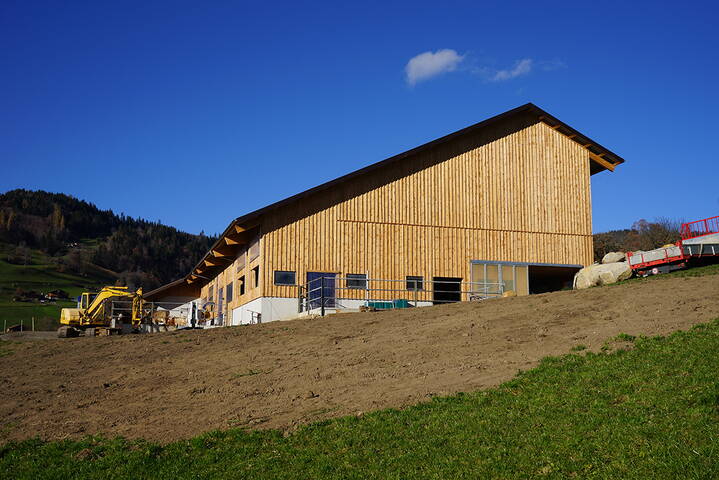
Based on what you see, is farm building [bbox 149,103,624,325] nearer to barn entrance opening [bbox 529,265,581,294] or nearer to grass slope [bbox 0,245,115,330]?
barn entrance opening [bbox 529,265,581,294]

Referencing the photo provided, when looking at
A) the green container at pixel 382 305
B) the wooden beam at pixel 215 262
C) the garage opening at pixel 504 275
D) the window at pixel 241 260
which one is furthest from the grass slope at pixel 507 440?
the wooden beam at pixel 215 262

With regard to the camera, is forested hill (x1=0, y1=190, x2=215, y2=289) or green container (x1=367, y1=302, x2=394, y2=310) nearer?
green container (x1=367, y1=302, x2=394, y2=310)

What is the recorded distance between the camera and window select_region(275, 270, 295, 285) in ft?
101

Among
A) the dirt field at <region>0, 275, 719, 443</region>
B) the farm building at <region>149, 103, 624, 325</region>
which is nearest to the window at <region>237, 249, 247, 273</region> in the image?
the farm building at <region>149, 103, 624, 325</region>

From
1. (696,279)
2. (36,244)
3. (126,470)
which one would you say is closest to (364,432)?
(126,470)

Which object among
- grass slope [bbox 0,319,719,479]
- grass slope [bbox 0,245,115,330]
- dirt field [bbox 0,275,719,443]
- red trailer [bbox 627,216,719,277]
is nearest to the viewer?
grass slope [bbox 0,319,719,479]

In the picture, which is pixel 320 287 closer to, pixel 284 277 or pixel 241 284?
pixel 284 277

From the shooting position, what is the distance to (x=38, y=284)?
12081 centimetres

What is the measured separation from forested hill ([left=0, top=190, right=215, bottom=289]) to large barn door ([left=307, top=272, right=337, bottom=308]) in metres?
115

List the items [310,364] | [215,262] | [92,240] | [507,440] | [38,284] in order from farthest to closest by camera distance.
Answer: [92,240] → [38,284] → [215,262] → [310,364] → [507,440]

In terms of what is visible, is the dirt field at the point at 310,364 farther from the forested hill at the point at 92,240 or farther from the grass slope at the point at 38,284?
the forested hill at the point at 92,240

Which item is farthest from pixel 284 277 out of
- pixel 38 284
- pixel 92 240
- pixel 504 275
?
pixel 92 240

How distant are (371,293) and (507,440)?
71.0 ft

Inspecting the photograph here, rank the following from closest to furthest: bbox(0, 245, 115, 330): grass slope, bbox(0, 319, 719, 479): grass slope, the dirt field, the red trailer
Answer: bbox(0, 319, 719, 479): grass slope → the dirt field → the red trailer → bbox(0, 245, 115, 330): grass slope
